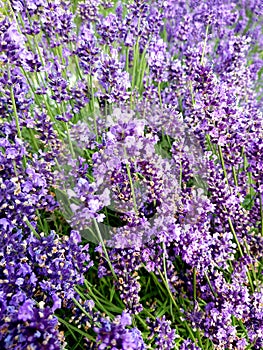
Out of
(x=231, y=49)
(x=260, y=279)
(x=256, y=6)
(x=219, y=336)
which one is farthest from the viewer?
(x=256, y=6)

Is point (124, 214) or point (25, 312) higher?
point (25, 312)

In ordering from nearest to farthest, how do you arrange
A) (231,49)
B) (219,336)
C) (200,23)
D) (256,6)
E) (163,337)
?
1. (163,337)
2. (219,336)
3. (231,49)
4. (200,23)
5. (256,6)

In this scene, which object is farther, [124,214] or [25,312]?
[124,214]

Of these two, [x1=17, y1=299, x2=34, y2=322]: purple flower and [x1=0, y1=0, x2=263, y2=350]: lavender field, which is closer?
[x1=17, y1=299, x2=34, y2=322]: purple flower

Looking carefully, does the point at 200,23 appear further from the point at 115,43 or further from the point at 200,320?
the point at 200,320

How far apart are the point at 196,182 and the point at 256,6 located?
210 cm

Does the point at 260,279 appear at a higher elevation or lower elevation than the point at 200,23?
lower

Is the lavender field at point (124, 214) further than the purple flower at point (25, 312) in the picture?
Yes

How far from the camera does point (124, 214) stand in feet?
6.05

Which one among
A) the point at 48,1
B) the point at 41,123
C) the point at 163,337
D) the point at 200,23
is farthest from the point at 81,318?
the point at 200,23

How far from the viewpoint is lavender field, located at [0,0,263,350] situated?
1.42 meters

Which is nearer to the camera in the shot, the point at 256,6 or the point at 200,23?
the point at 200,23

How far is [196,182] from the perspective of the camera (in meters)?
2.32

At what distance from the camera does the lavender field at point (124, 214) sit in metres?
1.42
